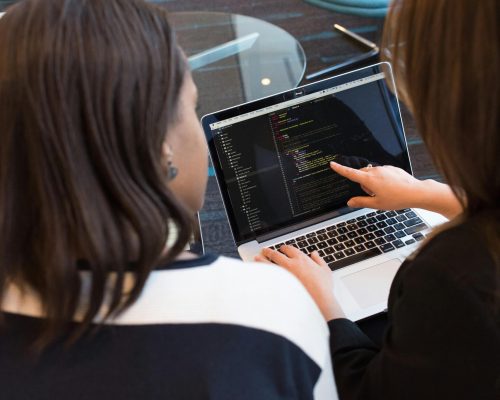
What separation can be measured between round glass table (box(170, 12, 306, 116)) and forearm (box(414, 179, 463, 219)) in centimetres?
87

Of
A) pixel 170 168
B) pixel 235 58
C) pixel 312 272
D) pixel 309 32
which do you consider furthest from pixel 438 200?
pixel 309 32

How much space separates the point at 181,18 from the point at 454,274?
1.73m

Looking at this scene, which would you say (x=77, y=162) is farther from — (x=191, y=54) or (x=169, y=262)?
(x=191, y=54)

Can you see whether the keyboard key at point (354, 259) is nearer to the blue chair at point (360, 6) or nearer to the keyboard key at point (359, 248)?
the keyboard key at point (359, 248)

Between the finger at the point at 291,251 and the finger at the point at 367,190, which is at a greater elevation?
the finger at the point at 367,190

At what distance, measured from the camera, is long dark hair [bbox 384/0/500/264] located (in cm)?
52

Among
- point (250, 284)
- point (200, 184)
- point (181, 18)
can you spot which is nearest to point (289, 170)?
point (200, 184)

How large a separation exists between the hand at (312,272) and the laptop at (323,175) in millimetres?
43

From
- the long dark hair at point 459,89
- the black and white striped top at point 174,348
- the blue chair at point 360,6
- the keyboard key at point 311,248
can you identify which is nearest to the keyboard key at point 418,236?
the keyboard key at point 311,248

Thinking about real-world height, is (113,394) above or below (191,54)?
above

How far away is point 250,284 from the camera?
0.57 m

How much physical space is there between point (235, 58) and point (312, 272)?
1.19 m

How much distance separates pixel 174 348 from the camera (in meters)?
0.51

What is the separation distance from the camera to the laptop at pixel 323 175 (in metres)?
1.01
